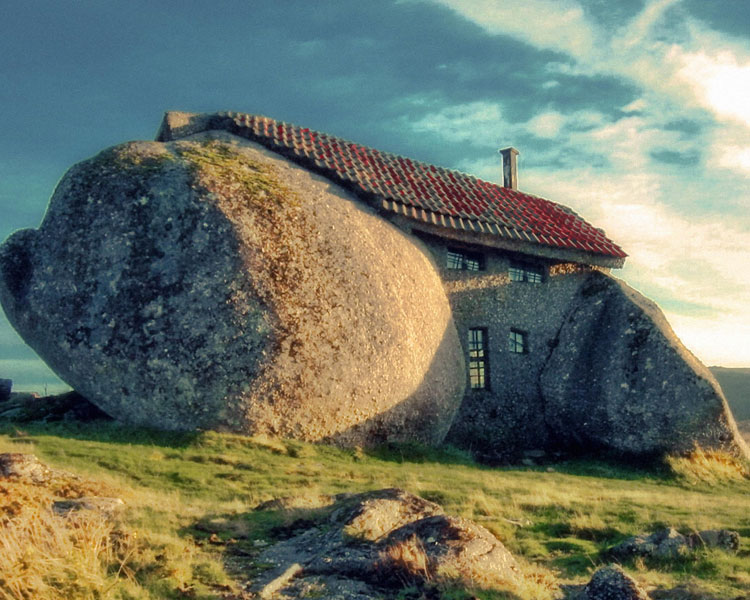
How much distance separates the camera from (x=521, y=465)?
19.3m

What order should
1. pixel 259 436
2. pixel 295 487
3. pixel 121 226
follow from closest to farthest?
pixel 295 487, pixel 259 436, pixel 121 226

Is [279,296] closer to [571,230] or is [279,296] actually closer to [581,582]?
[581,582]

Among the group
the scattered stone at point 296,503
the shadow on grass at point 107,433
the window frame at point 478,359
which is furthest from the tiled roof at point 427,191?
the scattered stone at point 296,503

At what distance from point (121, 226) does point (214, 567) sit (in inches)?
438

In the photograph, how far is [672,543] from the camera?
9.70 m

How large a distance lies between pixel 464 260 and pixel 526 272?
2501 millimetres

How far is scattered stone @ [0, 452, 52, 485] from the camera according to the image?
31.3 ft

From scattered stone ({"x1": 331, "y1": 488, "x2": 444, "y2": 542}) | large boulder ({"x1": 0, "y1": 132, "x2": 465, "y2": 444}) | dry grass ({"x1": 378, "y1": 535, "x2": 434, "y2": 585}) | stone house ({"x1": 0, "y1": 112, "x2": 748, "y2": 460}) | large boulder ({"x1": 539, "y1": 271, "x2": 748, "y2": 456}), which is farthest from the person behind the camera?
large boulder ({"x1": 539, "y1": 271, "x2": 748, "y2": 456})

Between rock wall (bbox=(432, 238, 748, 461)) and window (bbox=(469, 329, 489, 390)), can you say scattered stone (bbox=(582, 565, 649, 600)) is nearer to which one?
rock wall (bbox=(432, 238, 748, 461))

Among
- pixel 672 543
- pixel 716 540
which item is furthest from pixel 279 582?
pixel 716 540

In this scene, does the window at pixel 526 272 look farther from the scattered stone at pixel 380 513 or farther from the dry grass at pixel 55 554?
the dry grass at pixel 55 554

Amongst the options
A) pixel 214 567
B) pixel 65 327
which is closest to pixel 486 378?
pixel 65 327

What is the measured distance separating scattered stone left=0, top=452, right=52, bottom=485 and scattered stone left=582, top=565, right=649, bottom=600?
7365mm

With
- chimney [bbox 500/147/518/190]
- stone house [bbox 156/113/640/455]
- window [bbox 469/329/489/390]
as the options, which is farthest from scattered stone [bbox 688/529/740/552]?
chimney [bbox 500/147/518/190]
